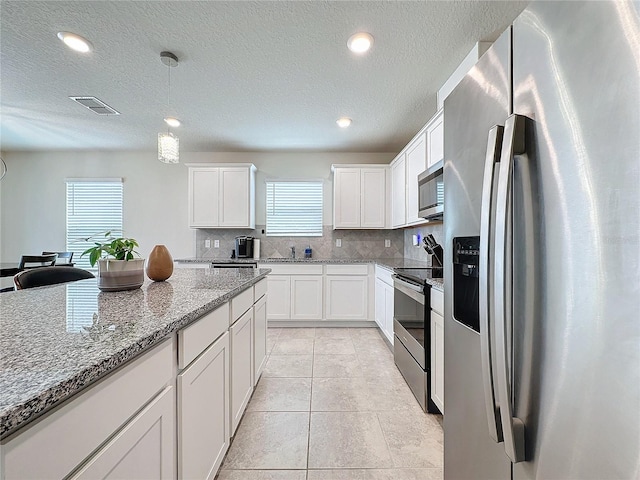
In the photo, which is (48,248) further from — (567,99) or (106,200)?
(567,99)

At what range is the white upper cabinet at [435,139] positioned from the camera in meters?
2.22

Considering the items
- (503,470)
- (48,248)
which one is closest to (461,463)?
(503,470)

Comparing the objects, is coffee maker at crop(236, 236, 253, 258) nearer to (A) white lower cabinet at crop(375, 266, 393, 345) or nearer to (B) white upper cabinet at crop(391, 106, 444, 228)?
(A) white lower cabinet at crop(375, 266, 393, 345)

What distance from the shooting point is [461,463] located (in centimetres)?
100

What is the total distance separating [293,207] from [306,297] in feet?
4.92

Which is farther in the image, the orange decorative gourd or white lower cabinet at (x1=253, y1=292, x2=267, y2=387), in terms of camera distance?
white lower cabinet at (x1=253, y1=292, x2=267, y2=387)

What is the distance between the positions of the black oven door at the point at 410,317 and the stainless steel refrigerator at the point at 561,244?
1036 millimetres

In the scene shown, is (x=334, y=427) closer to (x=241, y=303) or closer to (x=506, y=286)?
(x=241, y=303)

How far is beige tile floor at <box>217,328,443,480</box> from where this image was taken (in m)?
1.42

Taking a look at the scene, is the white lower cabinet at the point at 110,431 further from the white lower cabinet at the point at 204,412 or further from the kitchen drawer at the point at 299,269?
the kitchen drawer at the point at 299,269

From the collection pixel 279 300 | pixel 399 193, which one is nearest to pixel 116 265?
pixel 279 300

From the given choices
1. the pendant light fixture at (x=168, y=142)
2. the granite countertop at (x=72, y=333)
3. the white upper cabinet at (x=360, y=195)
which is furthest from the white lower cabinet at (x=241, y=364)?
the white upper cabinet at (x=360, y=195)

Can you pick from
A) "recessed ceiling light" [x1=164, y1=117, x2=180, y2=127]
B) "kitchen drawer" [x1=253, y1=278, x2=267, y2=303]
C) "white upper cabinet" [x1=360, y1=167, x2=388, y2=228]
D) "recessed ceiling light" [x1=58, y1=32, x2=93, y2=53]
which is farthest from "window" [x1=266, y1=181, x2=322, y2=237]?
"recessed ceiling light" [x1=58, y1=32, x2=93, y2=53]

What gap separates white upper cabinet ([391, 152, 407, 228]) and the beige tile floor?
1.70 metres
